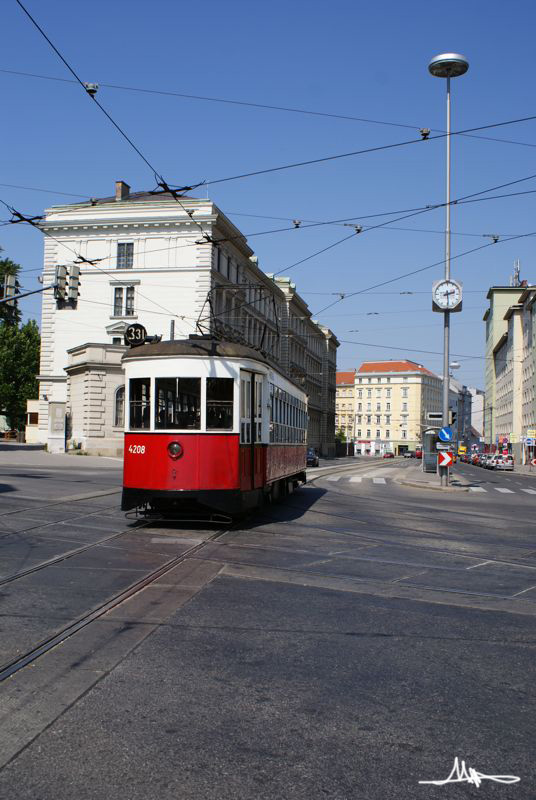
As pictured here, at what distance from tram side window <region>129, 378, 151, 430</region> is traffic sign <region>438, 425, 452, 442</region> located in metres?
17.8

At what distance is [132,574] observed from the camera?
8625 mm

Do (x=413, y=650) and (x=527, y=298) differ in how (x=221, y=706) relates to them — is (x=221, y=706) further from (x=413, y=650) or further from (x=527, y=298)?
(x=527, y=298)

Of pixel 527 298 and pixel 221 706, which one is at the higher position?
pixel 527 298

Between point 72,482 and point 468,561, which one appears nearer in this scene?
point 468,561

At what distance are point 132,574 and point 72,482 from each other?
15.7m

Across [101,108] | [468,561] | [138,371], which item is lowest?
[468,561]

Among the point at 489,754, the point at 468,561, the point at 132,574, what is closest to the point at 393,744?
the point at 489,754

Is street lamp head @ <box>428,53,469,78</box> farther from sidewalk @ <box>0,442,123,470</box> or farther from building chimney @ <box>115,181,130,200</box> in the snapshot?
building chimney @ <box>115,181,130,200</box>

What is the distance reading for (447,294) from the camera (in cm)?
2962

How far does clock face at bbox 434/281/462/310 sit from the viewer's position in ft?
96.9

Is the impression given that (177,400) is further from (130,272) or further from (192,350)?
(130,272)

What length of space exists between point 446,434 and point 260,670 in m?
24.7
